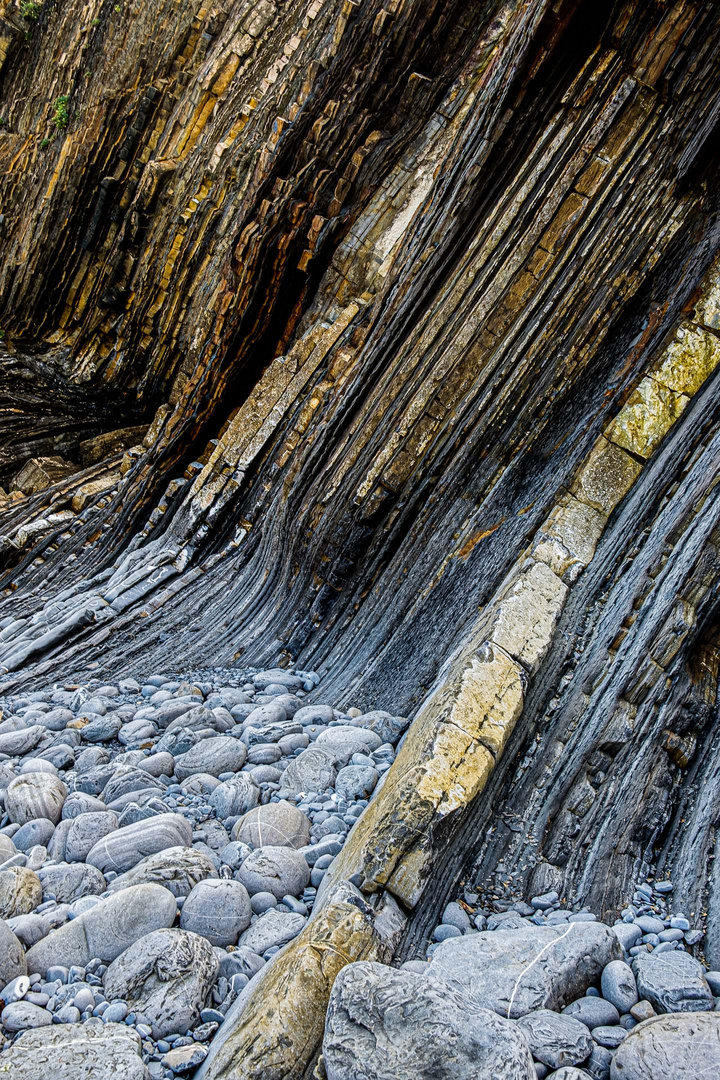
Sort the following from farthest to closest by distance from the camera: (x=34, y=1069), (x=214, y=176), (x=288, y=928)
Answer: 1. (x=214, y=176)
2. (x=288, y=928)
3. (x=34, y=1069)

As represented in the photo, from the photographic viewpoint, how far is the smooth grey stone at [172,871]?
341 cm

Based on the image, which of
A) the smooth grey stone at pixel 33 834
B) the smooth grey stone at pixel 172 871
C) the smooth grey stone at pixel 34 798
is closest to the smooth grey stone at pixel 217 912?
the smooth grey stone at pixel 172 871

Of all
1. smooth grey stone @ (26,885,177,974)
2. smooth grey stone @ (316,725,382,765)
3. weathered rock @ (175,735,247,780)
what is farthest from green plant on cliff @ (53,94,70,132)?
smooth grey stone @ (26,885,177,974)

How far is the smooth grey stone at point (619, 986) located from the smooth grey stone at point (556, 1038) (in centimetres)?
25

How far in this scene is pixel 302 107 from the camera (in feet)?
27.5

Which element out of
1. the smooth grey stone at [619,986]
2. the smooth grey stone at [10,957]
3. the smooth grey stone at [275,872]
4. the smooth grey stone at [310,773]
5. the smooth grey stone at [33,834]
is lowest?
the smooth grey stone at [33,834]

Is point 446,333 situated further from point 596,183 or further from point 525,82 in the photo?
point 525,82

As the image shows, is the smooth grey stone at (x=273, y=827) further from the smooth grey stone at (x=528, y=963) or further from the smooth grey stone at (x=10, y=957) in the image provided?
the smooth grey stone at (x=10, y=957)

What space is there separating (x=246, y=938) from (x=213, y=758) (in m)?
1.47

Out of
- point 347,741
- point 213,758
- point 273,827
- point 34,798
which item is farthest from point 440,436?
point 34,798

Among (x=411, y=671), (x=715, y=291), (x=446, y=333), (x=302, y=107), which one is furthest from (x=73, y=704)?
(x=302, y=107)

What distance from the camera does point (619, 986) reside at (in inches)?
109

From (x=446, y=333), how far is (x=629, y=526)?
7.59 feet

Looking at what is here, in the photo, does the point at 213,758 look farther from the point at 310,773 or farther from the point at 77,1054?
the point at 77,1054
